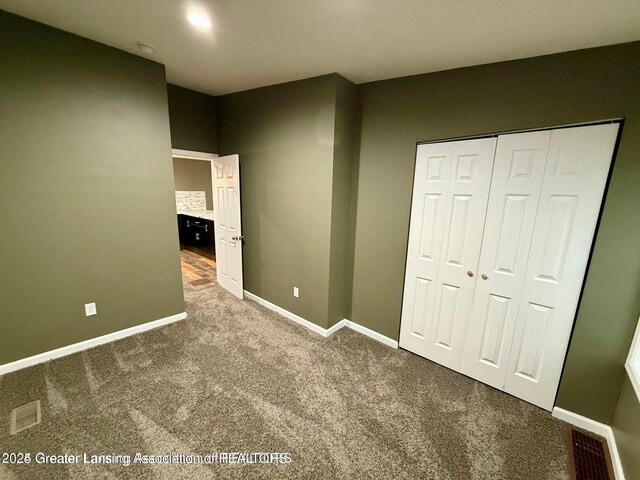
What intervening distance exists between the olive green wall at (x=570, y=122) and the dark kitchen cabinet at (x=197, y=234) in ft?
13.4

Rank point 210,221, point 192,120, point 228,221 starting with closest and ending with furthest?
point 192,120 → point 228,221 → point 210,221

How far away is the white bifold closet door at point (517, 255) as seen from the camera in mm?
1729

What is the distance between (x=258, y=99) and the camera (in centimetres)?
300

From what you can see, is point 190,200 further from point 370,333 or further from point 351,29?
point 351,29

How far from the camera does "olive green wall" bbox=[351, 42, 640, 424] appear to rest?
1583 millimetres

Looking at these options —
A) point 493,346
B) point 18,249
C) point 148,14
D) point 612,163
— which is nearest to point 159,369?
point 18,249

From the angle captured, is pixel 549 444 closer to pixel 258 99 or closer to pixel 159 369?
pixel 159 369

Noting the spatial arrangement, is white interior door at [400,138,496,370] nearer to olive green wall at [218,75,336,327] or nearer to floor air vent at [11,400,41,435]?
olive green wall at [218,75,336,327]

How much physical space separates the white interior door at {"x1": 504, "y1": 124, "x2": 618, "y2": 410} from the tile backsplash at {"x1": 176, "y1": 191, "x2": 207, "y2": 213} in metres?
6.77

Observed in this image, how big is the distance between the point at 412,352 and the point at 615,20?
2.66m

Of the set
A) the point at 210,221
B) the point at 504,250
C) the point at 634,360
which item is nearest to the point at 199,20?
the point at 504,250

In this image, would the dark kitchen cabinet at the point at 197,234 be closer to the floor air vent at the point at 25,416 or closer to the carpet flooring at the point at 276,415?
the carpet flooring at the point at 276,415

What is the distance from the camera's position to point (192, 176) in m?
6.58

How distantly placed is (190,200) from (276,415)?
238 inches
